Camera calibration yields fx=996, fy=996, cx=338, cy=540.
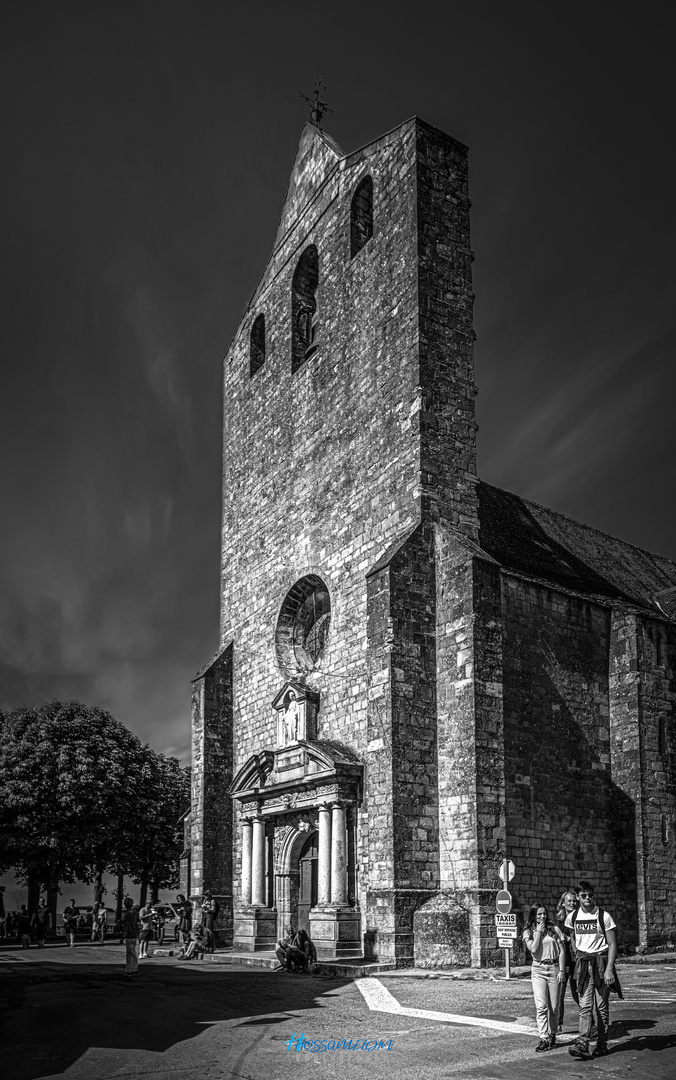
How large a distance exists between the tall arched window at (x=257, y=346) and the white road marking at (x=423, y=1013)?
55.7 ft

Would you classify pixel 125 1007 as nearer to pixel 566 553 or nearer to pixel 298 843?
pixel 298 843

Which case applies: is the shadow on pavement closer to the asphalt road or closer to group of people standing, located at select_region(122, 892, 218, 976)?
the asphalt road

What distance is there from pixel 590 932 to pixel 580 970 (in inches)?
12.4

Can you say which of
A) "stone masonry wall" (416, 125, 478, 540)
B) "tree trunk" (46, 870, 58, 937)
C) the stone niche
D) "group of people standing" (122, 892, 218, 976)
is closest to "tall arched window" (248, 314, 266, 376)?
"stone masonry wall" (416, 125, 478, 540)

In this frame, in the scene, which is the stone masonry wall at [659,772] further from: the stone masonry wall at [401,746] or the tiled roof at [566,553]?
the stone masonry wall at [401,746]

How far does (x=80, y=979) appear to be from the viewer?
16.1 meters

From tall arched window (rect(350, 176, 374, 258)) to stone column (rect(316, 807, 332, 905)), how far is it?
40.1ft

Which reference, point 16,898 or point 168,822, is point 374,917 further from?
point 16,898

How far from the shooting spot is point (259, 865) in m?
21.0

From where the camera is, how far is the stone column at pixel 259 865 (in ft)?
68.2

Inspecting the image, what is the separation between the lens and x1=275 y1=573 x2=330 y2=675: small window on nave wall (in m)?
21.9

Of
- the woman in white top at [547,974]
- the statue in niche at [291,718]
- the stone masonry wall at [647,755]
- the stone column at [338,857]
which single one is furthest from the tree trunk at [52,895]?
the woman in white top at [547,974]

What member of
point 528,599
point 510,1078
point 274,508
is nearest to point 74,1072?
point 510,1078

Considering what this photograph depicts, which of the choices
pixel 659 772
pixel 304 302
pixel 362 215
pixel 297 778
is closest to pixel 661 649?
pixel 659 772
